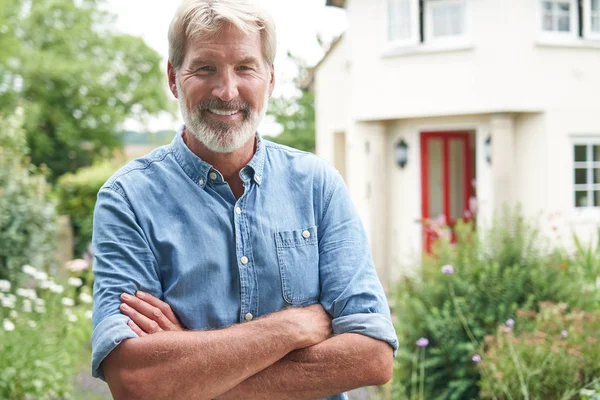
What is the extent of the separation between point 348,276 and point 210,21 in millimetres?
781

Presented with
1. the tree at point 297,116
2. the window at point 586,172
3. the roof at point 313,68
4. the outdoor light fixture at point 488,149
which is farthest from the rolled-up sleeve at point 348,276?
the tree at point 297,116

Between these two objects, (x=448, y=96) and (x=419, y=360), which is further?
(x=448, y=96)

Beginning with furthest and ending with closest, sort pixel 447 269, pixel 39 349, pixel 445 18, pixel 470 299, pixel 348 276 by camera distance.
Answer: pixel 445 18, pixel 470 299, pixel 447 269, pixel 39 349, pixel 348 276

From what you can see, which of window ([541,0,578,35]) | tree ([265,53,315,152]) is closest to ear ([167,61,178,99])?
window ([541,0,578,35])

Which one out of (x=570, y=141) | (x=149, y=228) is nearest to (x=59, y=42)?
A: (x=570, y=141)

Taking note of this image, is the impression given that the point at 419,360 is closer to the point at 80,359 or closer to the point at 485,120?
the point at 80,359

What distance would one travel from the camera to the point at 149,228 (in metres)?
2.04

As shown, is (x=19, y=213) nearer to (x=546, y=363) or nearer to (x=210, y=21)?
(x=546, y=363)

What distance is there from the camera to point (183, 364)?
6.25ft

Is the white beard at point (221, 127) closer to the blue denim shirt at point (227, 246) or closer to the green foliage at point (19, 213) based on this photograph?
the blue denim shirt at point (227, 246)

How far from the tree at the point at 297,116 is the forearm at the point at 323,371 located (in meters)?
23.6

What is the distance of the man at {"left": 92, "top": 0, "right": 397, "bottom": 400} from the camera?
1.93m

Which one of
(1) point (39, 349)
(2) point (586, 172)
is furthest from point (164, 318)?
(2) point (586, 172)

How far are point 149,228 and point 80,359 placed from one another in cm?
510
